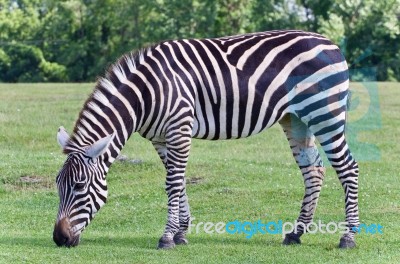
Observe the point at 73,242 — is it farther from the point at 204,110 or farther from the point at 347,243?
the point at 347,243

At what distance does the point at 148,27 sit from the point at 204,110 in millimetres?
48090

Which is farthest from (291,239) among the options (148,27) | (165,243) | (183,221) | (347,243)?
(148,27)

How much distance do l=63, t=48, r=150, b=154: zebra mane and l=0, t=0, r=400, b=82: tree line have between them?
142 ft

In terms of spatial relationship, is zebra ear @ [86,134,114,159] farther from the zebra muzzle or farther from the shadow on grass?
the shadow on grass

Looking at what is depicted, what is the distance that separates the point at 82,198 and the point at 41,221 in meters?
2.78

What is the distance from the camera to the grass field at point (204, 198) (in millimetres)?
9055

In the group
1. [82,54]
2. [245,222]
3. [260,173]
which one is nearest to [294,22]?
[82,54]

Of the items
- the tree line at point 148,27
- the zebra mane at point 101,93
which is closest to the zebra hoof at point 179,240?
the zebra mane at point 101,93

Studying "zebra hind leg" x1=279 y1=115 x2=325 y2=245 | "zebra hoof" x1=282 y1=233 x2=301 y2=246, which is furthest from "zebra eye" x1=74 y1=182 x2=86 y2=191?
"zebra hind leg" x1=279 y1=115 x2=325 y2=245

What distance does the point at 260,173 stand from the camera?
581 inches

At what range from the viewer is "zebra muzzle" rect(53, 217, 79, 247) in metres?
8.88

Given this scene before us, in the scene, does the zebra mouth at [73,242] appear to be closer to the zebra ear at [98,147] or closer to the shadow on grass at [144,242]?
the shadow on grass at [144,242]

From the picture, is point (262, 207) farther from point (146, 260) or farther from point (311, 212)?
point (146, 260)

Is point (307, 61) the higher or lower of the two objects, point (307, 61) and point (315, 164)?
the higher
